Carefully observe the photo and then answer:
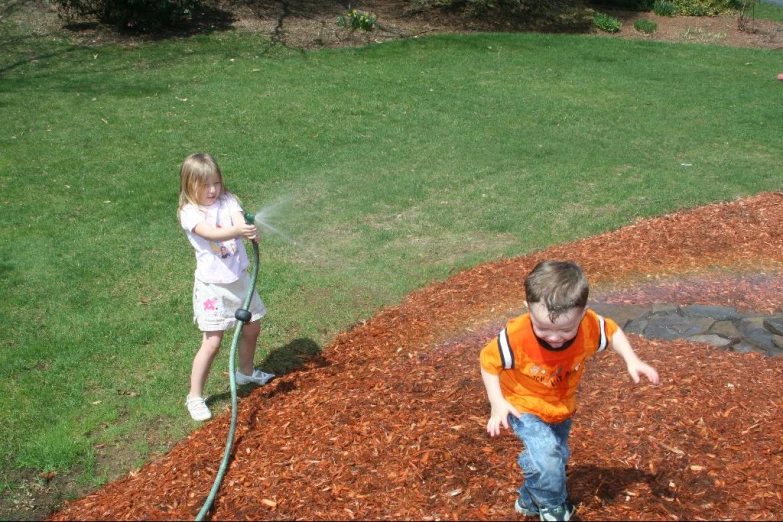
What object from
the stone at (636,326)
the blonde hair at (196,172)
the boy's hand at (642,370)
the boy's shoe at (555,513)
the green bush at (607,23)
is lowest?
the stone at (636,326)

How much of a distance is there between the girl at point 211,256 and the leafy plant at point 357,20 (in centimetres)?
1301

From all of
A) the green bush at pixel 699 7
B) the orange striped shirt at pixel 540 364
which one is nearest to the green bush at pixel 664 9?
the green bush at pixel 699 7

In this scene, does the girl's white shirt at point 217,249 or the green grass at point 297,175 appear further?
the green grass at point 297,175

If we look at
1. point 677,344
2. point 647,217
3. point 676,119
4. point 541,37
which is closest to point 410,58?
point 541,37

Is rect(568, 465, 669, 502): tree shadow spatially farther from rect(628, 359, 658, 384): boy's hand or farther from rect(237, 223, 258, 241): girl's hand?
Answer: rect(237, 223, 258, 241): girl's hand

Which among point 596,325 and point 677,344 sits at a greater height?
point 596,325

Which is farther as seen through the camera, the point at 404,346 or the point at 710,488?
the point at 404,346

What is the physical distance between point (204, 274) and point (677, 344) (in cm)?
305

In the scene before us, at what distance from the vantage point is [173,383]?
5.05m

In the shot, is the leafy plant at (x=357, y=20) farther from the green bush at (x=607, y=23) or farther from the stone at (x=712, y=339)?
the stone at (x=712, y=339)

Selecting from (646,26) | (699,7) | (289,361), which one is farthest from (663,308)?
(699,7)

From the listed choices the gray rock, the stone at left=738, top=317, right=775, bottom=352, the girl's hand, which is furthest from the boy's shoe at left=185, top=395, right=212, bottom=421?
the stone at left=738, top=317, right=775, bottom=352

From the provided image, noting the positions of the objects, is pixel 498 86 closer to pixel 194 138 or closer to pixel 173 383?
pixel 194 138

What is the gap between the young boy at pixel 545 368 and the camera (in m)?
3.02
